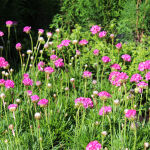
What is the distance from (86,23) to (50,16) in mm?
953

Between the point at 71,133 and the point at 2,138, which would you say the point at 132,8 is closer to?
the point at 71,133

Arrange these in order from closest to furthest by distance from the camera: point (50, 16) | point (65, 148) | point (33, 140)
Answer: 1. point (33, 140)
2. point (65, 148)
3. point (50, 16)

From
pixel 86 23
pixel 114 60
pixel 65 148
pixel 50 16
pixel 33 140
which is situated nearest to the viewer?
pixel 33 140

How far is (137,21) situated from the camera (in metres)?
4.30

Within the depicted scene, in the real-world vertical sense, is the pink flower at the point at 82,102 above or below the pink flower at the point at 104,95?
below

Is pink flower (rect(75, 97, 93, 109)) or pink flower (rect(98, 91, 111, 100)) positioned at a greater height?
pink flower (rect(98, 91, 111, 100))

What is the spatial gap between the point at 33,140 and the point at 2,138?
310 millimetres

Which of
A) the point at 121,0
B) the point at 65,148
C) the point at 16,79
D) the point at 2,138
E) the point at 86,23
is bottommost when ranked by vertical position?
the point at 65,148

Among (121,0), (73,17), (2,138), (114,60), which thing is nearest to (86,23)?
(73,17)

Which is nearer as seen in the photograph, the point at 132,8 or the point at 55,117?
the point at 55,117

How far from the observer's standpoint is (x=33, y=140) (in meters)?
2.20

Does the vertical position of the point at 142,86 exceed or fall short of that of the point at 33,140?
it exceeds it

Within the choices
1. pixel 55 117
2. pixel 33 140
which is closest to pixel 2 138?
pixel 33 140

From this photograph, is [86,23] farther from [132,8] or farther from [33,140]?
[33,140]
